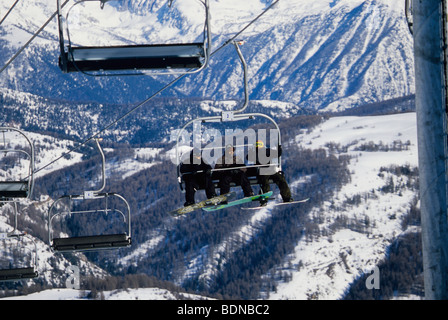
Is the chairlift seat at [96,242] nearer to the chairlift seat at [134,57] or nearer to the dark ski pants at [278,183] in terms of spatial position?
the dark ski pants at [278,183]

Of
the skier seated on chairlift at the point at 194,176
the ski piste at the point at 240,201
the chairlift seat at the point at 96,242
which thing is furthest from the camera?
the chairlift seat at the point at 96,242

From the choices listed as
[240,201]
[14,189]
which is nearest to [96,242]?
[14,189]

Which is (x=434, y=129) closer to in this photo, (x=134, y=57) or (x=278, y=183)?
(x=134, y=57)

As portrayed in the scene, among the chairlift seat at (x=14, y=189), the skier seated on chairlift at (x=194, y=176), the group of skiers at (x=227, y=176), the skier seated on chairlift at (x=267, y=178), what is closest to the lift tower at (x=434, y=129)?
the group of skiers at (x=227, y=176)

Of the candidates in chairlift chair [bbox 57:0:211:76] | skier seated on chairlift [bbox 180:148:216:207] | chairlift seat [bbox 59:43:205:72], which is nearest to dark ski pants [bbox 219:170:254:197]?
skier seated on chairlift [bbox 180:148:216:207]

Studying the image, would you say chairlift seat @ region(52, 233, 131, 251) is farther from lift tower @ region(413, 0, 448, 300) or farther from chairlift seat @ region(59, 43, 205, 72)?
lift tower @ region(413, 0, 448, 300)
